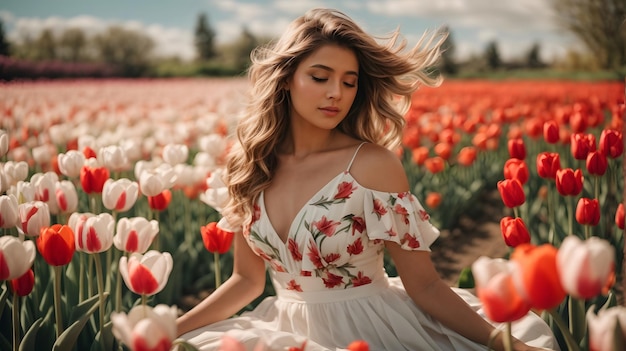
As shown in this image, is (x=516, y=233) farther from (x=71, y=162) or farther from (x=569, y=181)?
(x=71, y=162)

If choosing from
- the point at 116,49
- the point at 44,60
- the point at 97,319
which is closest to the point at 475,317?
the point at 97,319

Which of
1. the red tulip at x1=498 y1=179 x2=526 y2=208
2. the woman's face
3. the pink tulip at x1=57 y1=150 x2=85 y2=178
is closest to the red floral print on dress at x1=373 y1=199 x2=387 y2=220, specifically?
the woman's face

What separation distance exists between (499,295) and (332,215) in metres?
1.07

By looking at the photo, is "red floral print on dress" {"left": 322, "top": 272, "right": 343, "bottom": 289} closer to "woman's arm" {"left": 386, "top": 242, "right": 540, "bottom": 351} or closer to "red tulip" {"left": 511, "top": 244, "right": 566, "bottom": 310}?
"woman's arm" {"left": 386, "top": 242, "right": 540, "bottom": 351}

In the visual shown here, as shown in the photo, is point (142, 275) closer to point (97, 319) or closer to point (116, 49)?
point (97, 319)

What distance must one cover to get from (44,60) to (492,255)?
10533 mm

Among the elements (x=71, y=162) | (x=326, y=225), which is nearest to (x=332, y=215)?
(x=326, y=225)

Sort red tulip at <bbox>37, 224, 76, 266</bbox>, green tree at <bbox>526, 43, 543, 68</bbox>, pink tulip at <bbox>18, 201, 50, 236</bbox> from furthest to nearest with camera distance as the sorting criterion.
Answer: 1. green tree at <bbox>526, 43, 543, 68</bbox>
2. pink tulip at <bbox>18, 201, 50, 236</bbox>
3. red tulip at <bbox>37, 224, 76, 266</bbox>

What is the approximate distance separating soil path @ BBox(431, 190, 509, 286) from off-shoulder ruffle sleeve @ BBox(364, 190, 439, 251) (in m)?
2.06

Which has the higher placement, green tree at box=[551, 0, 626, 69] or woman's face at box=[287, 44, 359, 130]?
green tree at box=[551, 0, 626, 69]

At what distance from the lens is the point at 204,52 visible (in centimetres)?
3525

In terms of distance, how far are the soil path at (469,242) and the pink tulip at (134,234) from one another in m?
2.54

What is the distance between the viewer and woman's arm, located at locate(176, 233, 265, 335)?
6.95ft

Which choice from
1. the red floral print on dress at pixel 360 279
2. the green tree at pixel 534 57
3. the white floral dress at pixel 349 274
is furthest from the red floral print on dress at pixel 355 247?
the green tree at pixel 534 57
